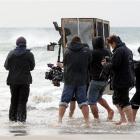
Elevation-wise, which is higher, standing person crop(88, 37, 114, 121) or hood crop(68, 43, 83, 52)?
hood crop(68, 43, 83, 52)

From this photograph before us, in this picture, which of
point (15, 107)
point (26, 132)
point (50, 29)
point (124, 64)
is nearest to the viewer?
point (26, 132)

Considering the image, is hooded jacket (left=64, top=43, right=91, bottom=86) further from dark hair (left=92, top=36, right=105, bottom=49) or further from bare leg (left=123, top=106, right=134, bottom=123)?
bare leg (left=123, top=106, right=134, bottom=123)

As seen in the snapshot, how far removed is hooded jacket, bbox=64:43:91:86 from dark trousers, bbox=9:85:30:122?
3.16 ft

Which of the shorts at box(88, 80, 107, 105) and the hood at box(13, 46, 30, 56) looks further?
the shorts at box(88, 80, 107, 105)

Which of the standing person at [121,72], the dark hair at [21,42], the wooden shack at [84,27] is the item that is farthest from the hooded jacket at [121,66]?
the wooden shack at [84,27]

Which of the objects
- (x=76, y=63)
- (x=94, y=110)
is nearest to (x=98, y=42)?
(x=76, y=63)

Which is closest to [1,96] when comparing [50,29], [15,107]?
[15,107]

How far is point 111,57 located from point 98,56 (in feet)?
1.82

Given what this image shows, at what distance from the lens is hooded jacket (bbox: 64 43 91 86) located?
10562 mm

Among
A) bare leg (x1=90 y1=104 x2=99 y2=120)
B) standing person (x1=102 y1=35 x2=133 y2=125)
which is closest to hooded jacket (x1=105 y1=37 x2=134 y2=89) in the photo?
standing person (x1=102 y1=35 x2=133 y2=125)

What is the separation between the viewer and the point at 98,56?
1116 centimetres

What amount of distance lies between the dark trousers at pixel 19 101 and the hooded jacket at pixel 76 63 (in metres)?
0.96

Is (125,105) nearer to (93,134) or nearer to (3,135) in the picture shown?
(93,134)

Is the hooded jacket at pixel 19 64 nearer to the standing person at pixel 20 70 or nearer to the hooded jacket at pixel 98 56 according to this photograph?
the standing person at pixel 20 70
